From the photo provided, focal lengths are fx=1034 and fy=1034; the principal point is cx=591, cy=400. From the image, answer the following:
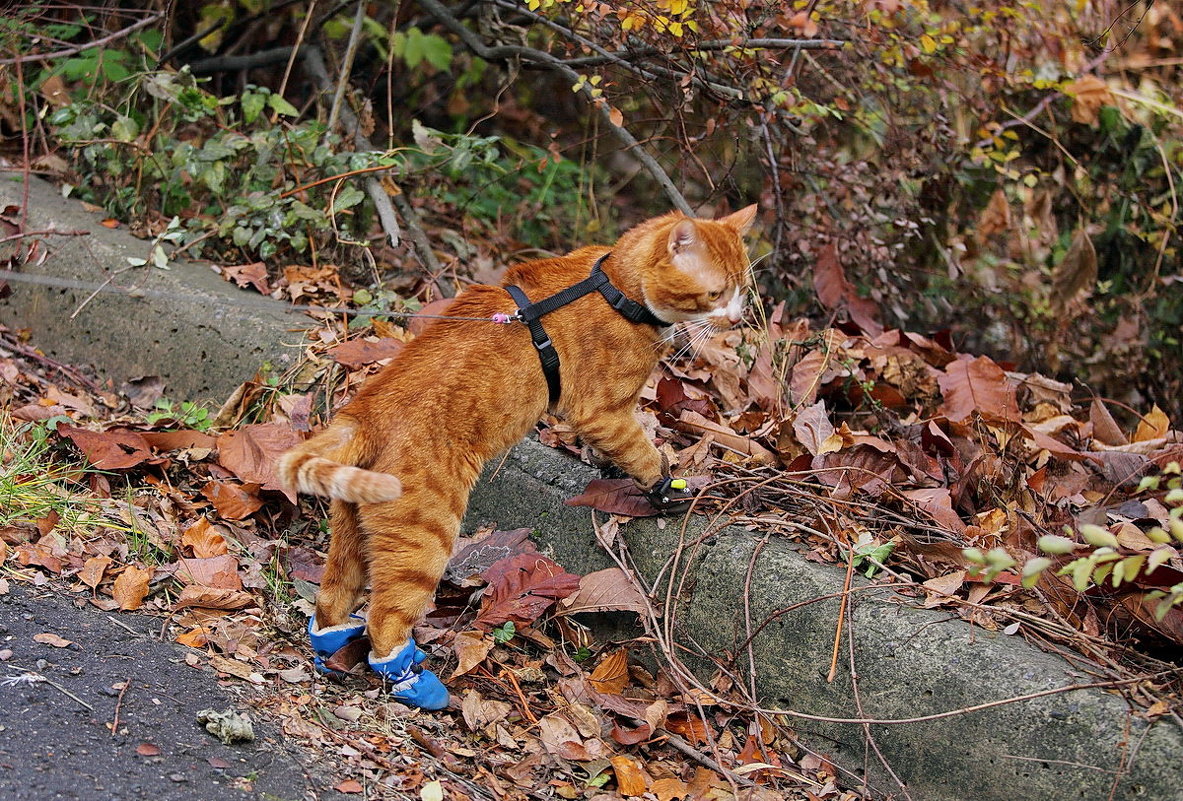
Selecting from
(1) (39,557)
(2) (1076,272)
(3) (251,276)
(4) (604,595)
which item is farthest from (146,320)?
(2) (1076,272)

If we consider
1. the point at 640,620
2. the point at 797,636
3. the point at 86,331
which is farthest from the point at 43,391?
the point at 797,636

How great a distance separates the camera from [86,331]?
16.1 ft

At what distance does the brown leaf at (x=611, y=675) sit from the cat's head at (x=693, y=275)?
117 cm

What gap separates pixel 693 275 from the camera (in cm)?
355

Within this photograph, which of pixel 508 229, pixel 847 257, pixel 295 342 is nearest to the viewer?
pixel 295 342

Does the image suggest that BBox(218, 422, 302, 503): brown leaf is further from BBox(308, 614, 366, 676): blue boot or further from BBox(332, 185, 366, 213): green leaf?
BBox(332, 185, 366, 213): green leaf

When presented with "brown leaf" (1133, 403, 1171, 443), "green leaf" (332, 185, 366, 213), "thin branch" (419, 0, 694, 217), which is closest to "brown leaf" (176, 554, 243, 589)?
"green leaf" (332, 185, 366, 213)

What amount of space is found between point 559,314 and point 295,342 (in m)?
1.57

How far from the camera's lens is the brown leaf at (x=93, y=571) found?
131 inches

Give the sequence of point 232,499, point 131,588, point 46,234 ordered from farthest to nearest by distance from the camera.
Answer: point 46,234 → point 232,499 → point 131,588

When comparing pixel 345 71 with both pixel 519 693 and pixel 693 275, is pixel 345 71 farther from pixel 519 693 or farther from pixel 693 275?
pixel 519 693

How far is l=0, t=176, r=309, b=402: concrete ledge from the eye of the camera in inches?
181

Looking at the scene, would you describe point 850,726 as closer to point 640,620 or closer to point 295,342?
point 640,620

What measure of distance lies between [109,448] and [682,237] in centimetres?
233
